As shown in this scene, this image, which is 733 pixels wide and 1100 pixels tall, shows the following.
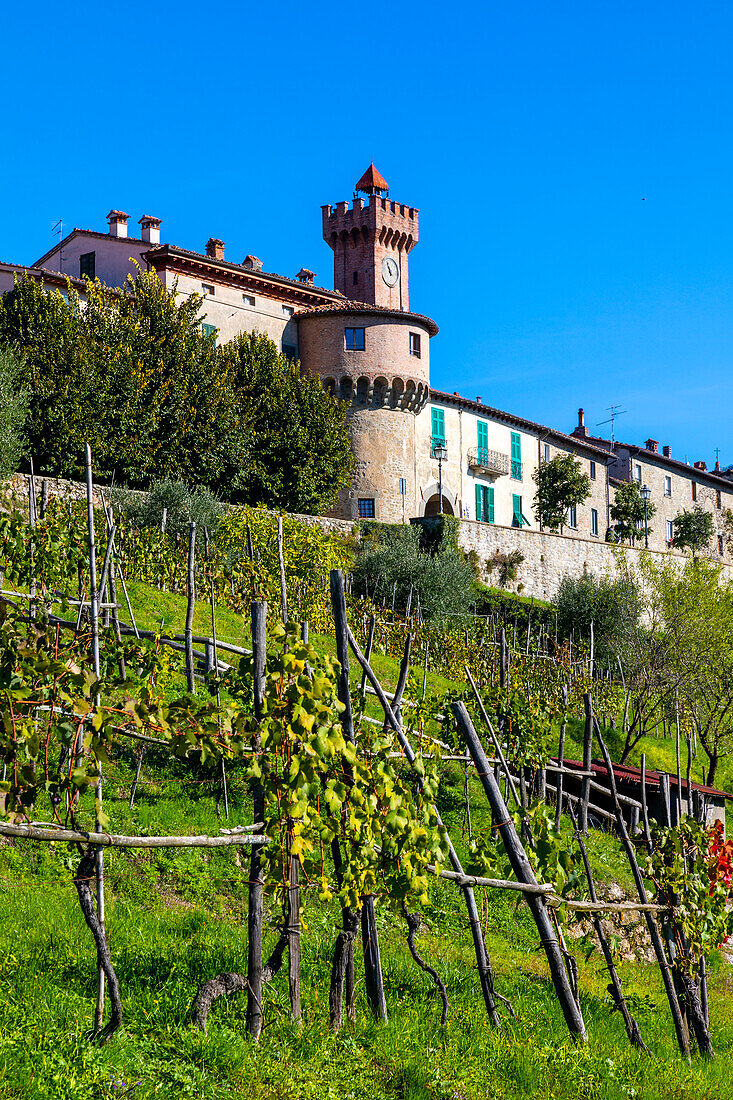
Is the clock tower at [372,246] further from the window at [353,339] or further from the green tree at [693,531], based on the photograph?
the green tree at [693,531]

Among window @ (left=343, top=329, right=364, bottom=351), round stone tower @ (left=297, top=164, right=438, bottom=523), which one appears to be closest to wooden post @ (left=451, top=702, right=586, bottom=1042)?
round stone tower @ (left=297, top=164, right=438, bottom=523)

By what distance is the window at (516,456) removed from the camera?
4559cm

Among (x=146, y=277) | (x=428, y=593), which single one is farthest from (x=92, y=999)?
(x=146, y=277)

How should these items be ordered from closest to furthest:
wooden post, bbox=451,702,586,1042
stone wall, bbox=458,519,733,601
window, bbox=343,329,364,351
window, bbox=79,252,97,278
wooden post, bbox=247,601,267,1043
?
wooden post, bbox=247,601,267,1043, wooden post, bbox=451,702,586,1042, stone wall, bbox=458,519,733,601, window, bbox=79,252,97,278, window, bbox=343,329,364,351

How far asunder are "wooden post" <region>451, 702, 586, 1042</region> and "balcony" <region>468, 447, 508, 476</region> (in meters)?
38.3

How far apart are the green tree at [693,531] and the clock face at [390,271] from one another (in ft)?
75.0

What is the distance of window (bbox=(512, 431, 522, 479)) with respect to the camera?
45.6 meters

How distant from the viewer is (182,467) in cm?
2884

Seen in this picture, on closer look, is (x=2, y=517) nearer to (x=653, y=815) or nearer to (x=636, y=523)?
(x=653, y=815)

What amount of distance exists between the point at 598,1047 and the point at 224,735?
296 cm

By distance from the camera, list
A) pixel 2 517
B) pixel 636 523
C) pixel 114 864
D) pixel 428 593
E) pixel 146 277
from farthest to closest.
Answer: pixel 636 523 < pixel 146 277 < pixel 428 593 < pixel 2 517 < pixel 114 864

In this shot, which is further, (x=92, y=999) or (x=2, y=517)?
(x=2, y=517)

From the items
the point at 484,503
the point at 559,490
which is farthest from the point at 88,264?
the point at 559,490

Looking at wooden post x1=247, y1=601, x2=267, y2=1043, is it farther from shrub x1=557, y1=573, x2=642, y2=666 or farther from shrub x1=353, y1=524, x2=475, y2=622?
shrub x1=557, y1=573, x2=642, y2=666
